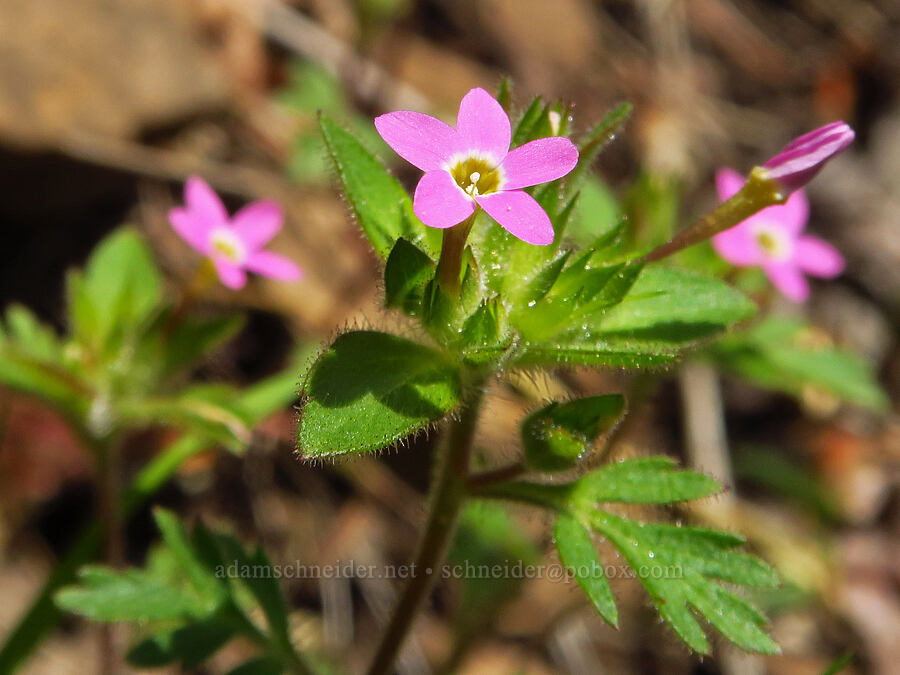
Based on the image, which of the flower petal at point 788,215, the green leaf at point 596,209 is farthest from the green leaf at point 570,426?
the flower petal at point 788,215

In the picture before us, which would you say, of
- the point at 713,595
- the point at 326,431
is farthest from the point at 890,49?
the point at 326,431

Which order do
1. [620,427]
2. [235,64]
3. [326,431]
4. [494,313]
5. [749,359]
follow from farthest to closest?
[235,64]
[749,359]
[620,427]
[494,313]
[326,431]

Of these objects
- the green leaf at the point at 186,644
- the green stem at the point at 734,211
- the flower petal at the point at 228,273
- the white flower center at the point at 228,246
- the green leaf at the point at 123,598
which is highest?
the white flower center at the point at 228,246

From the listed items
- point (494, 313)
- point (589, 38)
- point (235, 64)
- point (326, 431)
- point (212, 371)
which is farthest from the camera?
point (589, 38)

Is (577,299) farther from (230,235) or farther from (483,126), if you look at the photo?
(230,235)

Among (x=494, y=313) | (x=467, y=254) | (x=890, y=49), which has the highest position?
(x=890, y=49)

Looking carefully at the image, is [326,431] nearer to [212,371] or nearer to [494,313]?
[494,313]

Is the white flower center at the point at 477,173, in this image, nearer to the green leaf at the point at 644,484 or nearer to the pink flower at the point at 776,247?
the green leaf at the point at 644,484
